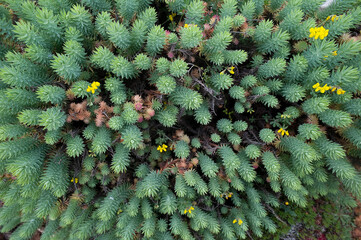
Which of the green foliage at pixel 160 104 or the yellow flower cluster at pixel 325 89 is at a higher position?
the yellow flower cluster at pixel 325 89

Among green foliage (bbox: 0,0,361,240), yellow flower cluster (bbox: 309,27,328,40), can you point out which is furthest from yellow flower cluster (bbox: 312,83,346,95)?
yellow flower cluster (bbox: 309,27,328,40)

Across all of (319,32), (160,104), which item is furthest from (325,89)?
(160,104)

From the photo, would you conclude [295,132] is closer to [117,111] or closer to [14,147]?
[117,111]

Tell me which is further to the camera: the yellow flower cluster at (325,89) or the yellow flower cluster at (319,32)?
the yellow flower cluster at (325,89)

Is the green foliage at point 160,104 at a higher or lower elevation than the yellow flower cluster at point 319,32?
lower

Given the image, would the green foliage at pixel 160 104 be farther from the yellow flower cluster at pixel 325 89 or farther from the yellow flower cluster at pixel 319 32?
the yellow flower cluster at pixel 319 32

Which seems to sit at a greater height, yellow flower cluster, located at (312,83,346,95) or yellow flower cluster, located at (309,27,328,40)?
yellow flower cluster, located at (309,27,328,40)

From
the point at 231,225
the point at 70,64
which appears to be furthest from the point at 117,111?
the point at 231,225

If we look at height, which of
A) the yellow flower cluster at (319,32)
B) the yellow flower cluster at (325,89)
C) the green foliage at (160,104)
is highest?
the yellow flower cluster at (319,32)

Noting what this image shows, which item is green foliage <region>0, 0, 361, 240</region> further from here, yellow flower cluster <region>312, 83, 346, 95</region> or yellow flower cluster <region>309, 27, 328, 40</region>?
yellow flower cluster <region>309, 27, 328, 40</region>

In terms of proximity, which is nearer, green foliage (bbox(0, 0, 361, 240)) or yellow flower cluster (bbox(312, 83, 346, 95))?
green foliage (bbox(0, 0, 361, 240))

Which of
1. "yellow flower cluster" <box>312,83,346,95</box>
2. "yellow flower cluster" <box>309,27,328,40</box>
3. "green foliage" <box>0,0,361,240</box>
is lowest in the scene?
"green foliage" <box>0,0,361,240</box>

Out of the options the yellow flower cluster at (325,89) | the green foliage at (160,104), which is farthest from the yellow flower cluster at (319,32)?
the yellow flower cluster at (325,89)
